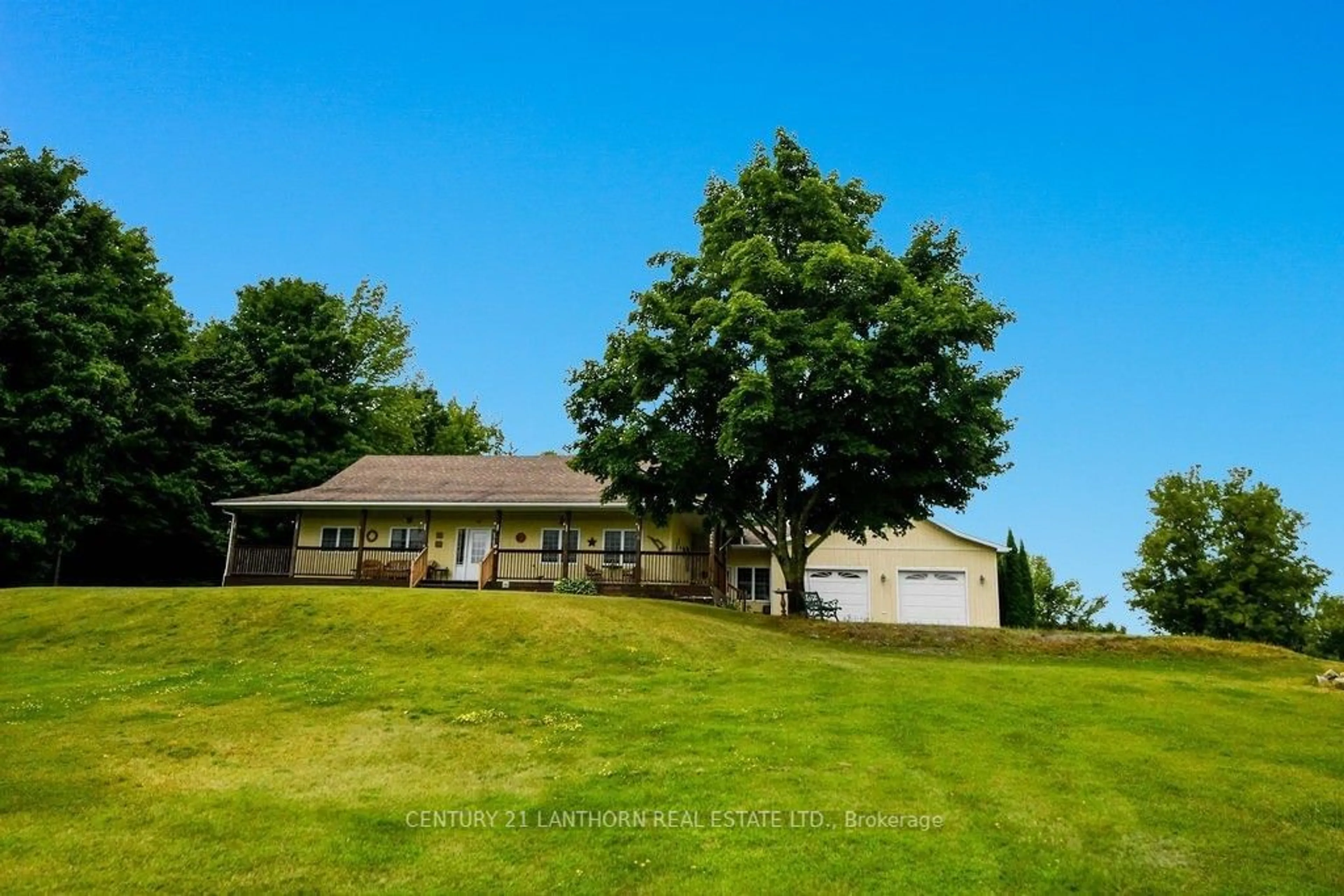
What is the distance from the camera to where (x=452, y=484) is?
2939cm

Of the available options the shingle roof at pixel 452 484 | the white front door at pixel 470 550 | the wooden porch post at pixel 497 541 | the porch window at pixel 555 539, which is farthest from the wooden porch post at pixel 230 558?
the porch window at pixel 555 539

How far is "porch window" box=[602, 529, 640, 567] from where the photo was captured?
87.5 ft

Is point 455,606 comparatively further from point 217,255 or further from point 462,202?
point 217,255

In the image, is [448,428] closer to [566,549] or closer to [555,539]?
[555,539]

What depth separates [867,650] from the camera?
17.9m

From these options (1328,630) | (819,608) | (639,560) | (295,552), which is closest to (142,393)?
(295,552)

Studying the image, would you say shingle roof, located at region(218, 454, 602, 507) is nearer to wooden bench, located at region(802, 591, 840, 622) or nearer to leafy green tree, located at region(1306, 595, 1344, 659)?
wooden bench, located at region(802, 591, 840, 622)

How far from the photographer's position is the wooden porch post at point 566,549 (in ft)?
83.7

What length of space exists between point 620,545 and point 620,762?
18.4 metres

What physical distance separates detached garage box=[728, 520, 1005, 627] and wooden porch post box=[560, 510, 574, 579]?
7784 millimetres

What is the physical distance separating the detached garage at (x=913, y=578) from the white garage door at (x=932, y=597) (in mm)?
18

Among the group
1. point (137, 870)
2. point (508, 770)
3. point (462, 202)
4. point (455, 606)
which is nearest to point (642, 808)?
point (508, 770)

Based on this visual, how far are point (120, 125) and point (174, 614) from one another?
1667 cm

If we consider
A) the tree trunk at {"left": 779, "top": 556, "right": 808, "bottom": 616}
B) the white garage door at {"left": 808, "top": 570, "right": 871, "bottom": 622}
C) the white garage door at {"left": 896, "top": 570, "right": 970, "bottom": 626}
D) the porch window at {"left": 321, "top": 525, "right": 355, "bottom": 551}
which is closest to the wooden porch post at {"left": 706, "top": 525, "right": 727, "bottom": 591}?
the tree trunk at {"left": 779, "top": 556, "right": 808, "bottom": 616}
